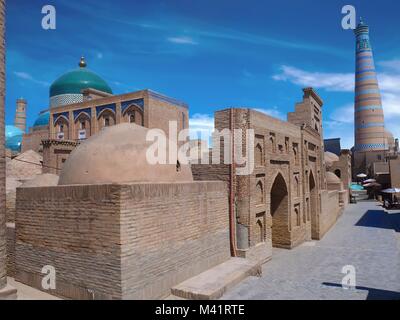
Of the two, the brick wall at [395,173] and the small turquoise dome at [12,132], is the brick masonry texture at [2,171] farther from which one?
the small turquoise dome at [12,132]

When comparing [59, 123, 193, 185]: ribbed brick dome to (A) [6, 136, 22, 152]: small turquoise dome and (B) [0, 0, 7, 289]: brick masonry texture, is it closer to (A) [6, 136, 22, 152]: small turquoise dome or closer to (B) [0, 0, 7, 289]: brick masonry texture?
(B) [0, 0, 7, 289]: brick masonry texture

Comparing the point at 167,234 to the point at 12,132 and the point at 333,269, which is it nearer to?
the point at 333,269

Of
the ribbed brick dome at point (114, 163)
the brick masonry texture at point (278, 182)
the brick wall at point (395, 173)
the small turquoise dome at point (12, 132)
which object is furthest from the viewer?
the small turquoise dome at point (12, 132)

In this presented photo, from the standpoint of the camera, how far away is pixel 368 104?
47438 mm

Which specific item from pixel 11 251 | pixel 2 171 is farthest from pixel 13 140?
pixel 2 171

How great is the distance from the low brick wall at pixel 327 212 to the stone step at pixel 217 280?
8.68 meters

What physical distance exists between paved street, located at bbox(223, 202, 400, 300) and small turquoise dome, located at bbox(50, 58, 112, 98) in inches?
897

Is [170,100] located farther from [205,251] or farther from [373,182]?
[373,182]

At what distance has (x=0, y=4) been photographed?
5867 millimetres

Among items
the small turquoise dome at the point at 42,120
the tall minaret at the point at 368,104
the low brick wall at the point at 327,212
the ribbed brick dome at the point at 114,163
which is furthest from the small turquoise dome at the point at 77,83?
the tall minaret at the point at 368,104

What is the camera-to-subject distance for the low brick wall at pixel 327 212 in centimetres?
1747

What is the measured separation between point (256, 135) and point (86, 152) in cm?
559

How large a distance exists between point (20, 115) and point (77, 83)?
20973 mm
